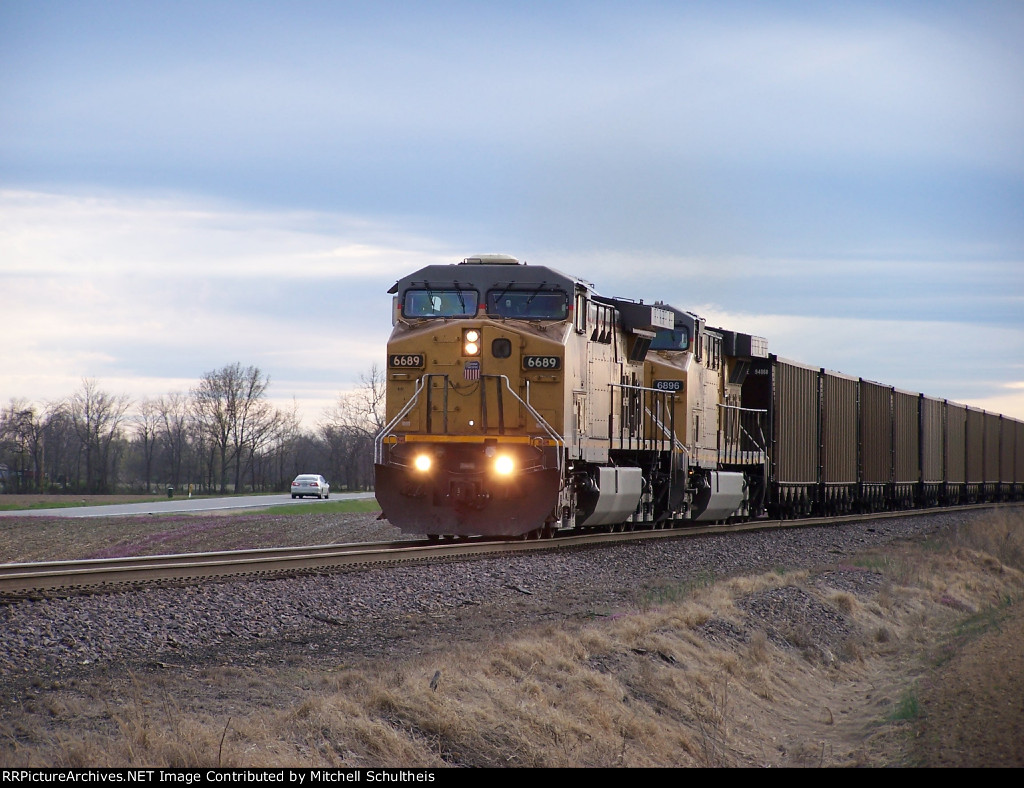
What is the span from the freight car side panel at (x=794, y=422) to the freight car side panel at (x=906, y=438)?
8104mm

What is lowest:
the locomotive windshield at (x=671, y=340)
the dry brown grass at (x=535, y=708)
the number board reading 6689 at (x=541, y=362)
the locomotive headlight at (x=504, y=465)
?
the dry brown grass at (x=535, y=708)

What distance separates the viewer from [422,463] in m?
15.8

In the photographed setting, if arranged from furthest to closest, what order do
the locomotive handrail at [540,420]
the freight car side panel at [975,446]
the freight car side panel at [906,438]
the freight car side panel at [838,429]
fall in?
the freight car side panel at [975,446]
the freight car side panel at [906,438]
the freight car side panel at [838,429]
the locomotive handrail at [540,420]

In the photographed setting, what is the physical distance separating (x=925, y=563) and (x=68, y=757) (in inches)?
568

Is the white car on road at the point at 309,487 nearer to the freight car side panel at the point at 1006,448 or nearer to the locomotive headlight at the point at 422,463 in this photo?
the freight car side panel at the point at 1006,448

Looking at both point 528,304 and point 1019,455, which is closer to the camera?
point 528,304

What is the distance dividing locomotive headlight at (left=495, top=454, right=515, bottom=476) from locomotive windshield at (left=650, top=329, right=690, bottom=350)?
20.6 feet

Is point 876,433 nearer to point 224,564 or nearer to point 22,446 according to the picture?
point 224,564

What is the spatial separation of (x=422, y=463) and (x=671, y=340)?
23.6 ft

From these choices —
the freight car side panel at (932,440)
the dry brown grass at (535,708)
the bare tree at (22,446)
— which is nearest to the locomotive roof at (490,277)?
the dry brown grass at (535,708)

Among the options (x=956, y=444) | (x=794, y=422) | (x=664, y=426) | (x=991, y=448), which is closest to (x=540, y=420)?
(x=664, y=426)

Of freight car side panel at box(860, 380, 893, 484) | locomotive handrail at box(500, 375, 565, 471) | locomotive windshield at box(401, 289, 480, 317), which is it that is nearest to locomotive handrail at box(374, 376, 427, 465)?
locomotive windshield at box(401, 289, 480, 317)

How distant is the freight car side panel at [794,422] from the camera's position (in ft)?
84.7
